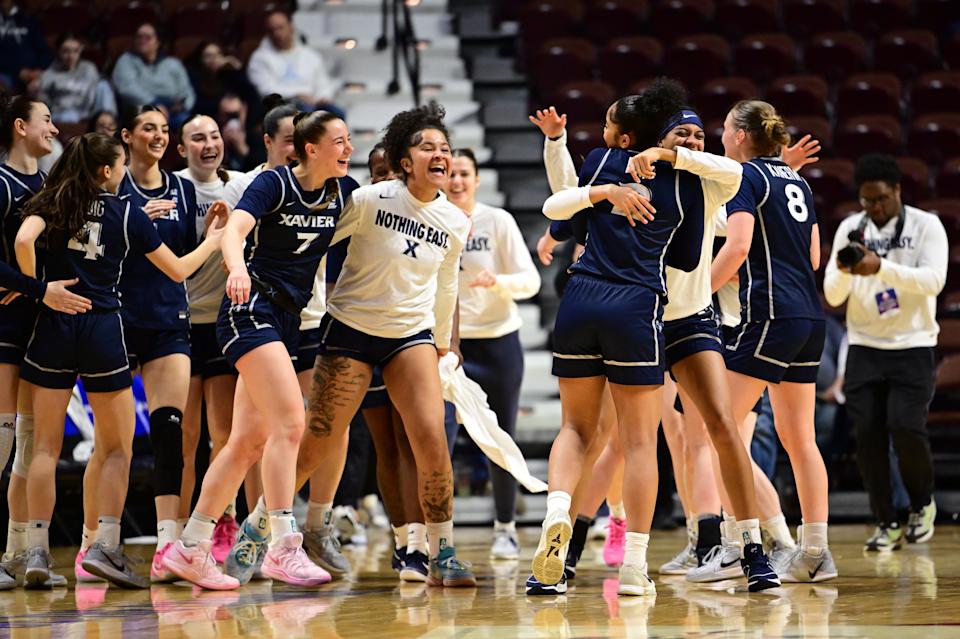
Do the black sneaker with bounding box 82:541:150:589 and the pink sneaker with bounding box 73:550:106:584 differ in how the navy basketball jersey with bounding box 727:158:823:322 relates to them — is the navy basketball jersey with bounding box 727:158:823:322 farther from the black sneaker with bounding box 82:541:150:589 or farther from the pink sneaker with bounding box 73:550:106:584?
the pink sneaker with bounding box 73:550:106:584

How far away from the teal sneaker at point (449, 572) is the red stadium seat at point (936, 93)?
792cm

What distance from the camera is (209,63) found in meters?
11.1

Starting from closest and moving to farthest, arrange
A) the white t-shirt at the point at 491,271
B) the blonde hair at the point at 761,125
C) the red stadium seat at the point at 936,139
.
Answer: the blonde hair at the point at 761,125 < the white t-shirt at the point at 491,271 < the red stadium seat at the point at 936,139

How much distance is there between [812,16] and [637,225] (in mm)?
8791

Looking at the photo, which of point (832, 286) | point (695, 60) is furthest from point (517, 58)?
point (832, 286)

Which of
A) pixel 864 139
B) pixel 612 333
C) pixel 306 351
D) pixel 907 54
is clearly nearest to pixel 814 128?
pixel 864 139

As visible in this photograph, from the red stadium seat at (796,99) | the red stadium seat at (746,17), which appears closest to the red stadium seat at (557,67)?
the red stadium seat at (746,17)

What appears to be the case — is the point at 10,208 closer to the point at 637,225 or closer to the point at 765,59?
the point at 637,225

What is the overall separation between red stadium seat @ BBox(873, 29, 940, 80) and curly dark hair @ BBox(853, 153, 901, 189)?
5.69 meters

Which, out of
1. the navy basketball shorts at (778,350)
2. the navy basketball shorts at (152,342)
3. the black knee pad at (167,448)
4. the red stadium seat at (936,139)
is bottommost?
the black knee pad at (167,448)

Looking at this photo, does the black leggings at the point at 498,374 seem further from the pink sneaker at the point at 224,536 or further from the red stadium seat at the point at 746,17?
the red stadium seat at the point at 746,17

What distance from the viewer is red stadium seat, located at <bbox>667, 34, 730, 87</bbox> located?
39.4ft

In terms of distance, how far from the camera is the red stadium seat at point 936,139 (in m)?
11.2

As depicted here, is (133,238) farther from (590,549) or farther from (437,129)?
(590,549)
